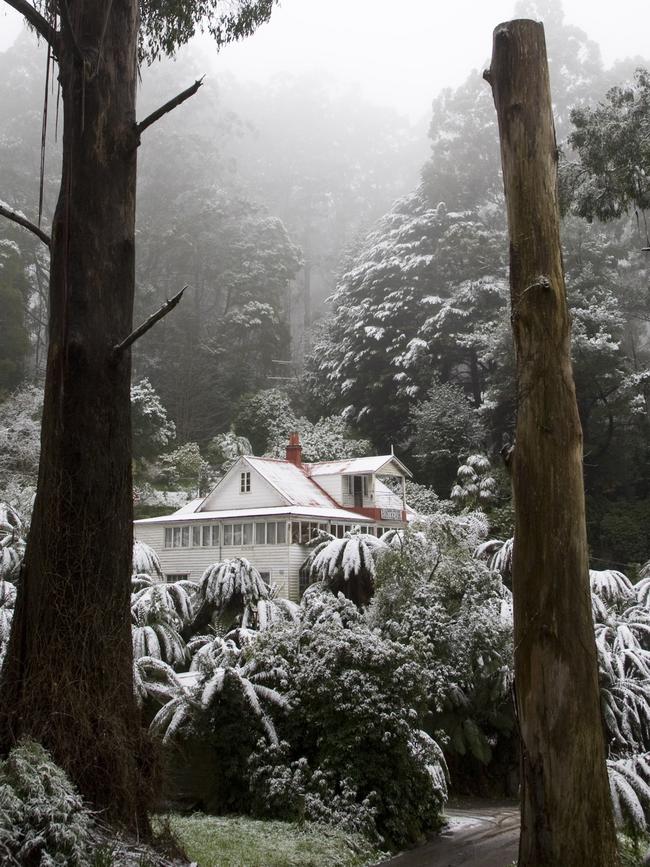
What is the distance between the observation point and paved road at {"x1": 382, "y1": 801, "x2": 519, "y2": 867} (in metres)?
8.05

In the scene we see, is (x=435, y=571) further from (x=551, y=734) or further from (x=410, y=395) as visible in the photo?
(x=410, y=395)

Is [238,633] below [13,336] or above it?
below

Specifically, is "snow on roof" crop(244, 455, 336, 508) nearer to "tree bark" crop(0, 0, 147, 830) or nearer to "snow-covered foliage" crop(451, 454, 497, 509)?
"snow-covered foliage" crop(451, 454, 497, 509)

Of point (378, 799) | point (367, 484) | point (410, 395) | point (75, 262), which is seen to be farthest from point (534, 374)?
point (410, 395)

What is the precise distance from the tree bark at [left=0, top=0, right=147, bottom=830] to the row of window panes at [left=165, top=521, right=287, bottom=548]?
20.1 meters

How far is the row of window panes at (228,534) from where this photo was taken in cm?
2544

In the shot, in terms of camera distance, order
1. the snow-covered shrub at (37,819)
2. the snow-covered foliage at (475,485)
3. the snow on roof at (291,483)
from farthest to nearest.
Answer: the snow-covered foliage at (475,485)
the snow on roof at (291,483)
the snow-covered shrub at (37,819)

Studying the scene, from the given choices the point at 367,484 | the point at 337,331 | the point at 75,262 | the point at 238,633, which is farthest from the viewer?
the point at 337,331

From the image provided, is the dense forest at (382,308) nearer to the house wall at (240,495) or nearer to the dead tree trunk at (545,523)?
the house wall at (240,495)

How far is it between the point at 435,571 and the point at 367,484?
1523 centimetres

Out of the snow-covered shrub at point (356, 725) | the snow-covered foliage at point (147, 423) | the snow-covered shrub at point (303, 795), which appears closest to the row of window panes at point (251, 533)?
the snow-covered foliage at point (147, 423)

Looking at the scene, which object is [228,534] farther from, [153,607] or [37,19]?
[37,19]

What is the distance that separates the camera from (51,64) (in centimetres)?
614

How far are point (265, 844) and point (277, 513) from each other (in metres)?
17.7
